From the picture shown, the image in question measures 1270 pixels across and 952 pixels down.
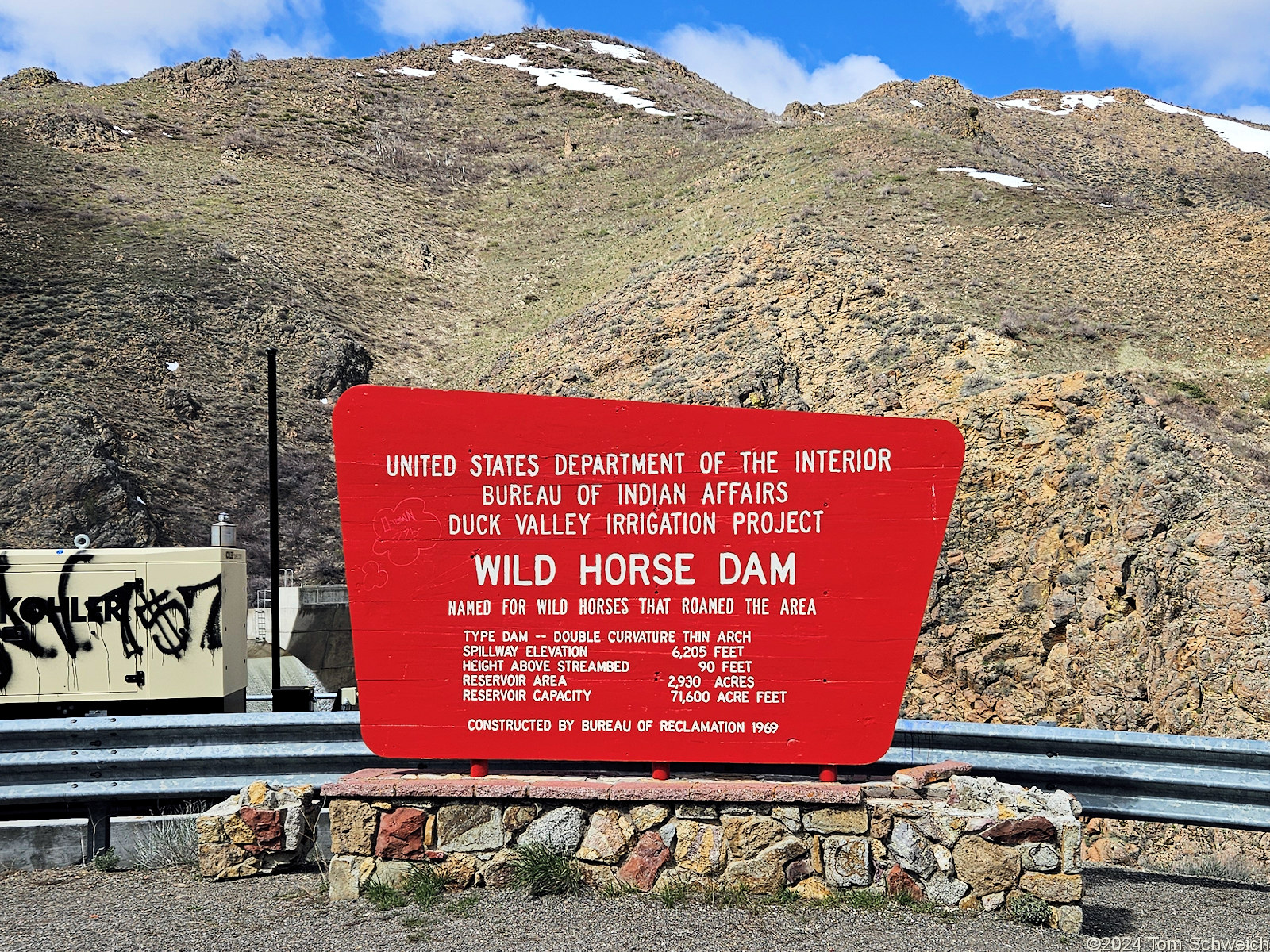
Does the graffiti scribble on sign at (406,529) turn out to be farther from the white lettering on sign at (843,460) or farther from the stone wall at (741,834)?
the white lettering on sign at (843,460)

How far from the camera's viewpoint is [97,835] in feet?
20.0

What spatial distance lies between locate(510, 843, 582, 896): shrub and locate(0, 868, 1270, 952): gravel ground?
3.5 inches

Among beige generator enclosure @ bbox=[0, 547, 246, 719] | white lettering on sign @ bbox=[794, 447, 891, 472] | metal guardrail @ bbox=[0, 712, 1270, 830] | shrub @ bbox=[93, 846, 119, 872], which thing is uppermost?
white lettering on sign @ bbox=[794, 447, 891, 472]

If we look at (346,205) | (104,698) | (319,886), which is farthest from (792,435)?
(346,205)

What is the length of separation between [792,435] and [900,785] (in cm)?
202

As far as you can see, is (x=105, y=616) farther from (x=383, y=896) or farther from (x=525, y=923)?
(x=525, y=923)

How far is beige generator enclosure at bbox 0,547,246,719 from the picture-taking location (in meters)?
7.47

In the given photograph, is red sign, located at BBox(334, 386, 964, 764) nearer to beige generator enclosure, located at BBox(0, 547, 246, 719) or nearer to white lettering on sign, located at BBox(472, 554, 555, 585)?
white lettering on sign, located at BBox(472, 554, 555, 585)

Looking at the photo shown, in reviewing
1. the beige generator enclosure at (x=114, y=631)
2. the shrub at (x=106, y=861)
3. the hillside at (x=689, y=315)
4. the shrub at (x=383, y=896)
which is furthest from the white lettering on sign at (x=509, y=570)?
the hillside at (x=689, y=315)

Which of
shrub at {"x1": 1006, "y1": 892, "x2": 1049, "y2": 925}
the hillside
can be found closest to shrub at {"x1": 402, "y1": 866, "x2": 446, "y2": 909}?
shrub at {"x1": 1006, "y1": 892, "x2": 1049, "y2": 925}

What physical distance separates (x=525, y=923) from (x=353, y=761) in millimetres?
1822

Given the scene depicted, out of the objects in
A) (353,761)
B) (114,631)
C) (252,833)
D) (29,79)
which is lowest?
(252,833)

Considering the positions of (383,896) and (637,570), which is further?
(637,570)

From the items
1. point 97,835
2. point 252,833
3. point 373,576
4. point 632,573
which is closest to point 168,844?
point 97,835
